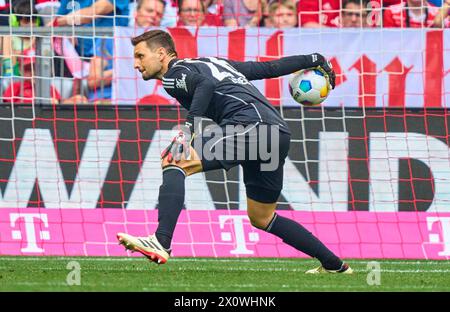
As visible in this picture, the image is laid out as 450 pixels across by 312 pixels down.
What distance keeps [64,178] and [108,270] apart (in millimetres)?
2922

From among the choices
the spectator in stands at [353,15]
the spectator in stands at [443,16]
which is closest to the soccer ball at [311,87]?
the spectator in stands at [353,15]

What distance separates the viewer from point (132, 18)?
12.6 meters

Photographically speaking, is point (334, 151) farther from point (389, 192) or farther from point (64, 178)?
point (64, 178)

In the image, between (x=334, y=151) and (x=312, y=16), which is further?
(x=312, y=16)

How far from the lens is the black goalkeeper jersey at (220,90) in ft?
26.8

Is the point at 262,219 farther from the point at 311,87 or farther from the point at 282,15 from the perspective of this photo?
the point at 282,15

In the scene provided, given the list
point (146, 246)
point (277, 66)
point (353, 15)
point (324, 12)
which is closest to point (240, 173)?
point (324, 12)

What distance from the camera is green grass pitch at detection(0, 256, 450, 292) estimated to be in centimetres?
743

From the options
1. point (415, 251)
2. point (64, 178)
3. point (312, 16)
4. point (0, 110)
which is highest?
point (312, 16)

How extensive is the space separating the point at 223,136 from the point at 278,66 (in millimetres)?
821

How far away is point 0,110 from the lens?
11719 mm

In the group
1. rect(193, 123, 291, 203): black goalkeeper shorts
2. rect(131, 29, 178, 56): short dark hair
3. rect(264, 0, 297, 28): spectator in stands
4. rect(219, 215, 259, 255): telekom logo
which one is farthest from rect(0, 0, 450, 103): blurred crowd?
rect(193, 123, 291, 203): black goalkeeper shorts
